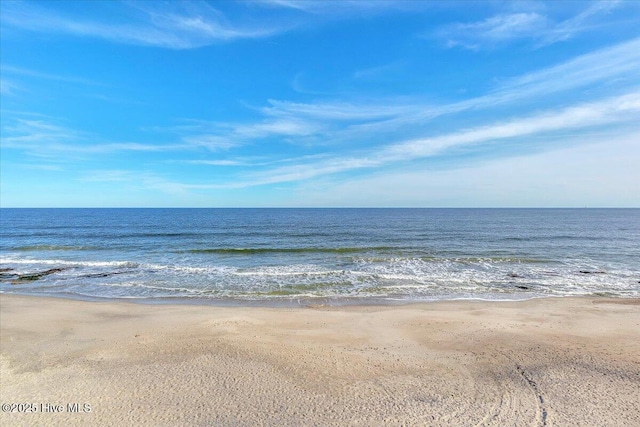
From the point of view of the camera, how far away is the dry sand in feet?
19.5

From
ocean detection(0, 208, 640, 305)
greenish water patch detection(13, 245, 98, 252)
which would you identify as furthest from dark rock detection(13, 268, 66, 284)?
greenish water patch detection(13, 245, 98, 252)

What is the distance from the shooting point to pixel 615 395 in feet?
21.4

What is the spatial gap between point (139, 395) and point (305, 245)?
2619 centimetres

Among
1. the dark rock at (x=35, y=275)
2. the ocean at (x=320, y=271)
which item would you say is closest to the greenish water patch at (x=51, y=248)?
the ocean at (x=320, y=271)

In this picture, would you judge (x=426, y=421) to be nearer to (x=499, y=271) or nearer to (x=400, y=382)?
(x=400, y=382)

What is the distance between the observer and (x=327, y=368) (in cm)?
768

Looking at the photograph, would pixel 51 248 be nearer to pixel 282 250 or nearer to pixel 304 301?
pixel 282 250

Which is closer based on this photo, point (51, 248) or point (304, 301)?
point (304, 301)

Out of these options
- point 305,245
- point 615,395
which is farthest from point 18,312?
point 305,245

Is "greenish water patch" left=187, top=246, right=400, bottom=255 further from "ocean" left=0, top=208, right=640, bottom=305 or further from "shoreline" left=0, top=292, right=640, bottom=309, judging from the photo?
"shoreline" left=0, top=292, right=640, bottom=309

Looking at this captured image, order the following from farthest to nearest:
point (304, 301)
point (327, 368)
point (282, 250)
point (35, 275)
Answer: point (282, 250) < point (35, 275) < point (304, 301) < point (327, 368)

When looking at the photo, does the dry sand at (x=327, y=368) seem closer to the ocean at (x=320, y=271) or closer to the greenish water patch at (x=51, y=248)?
the ocean at (x=320, y=271)

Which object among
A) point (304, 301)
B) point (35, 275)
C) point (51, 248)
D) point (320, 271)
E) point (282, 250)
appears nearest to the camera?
point (304, 301)

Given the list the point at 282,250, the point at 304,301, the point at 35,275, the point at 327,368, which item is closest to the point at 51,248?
the point at 35,275
